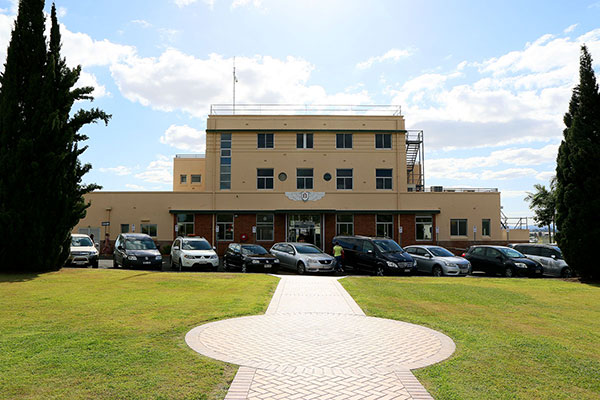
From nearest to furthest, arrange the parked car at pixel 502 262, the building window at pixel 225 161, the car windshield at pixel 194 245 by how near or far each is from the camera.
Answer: the parked car at pixel 502 262, the car windshield at pixel 194 245, the building window at pixel 225 161

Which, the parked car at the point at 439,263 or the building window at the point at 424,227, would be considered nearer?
the parked car at the point at 439,263

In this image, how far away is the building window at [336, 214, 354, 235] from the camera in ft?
115

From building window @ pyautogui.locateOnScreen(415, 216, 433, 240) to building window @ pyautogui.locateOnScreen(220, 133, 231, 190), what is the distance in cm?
1533

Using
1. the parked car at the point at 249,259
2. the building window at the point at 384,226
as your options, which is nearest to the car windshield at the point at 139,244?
the parked car at the point at 249,259

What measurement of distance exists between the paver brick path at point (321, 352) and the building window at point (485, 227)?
28554 mm

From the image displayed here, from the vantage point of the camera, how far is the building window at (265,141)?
1458 inches

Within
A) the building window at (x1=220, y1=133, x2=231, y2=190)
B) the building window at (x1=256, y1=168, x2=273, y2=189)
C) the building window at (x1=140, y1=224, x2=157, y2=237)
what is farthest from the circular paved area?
the building window at (x1=220, y1=133, x2=231, y2=190)

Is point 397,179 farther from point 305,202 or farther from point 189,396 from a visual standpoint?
point 189,396

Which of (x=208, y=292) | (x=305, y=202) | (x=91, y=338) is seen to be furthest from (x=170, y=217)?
(x=91, y=338)

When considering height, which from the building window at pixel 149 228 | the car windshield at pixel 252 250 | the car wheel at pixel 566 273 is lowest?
the car wheel at pixel 566 273

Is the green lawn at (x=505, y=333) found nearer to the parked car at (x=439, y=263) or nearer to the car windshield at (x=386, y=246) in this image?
the parked car at (x=439, y=263)

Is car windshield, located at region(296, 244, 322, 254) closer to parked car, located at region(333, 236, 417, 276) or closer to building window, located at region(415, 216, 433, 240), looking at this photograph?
parked car, located at region(333, 236, 417, 276)

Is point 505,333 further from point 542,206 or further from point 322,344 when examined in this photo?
point 542,206

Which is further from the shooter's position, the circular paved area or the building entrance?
the building entrance
